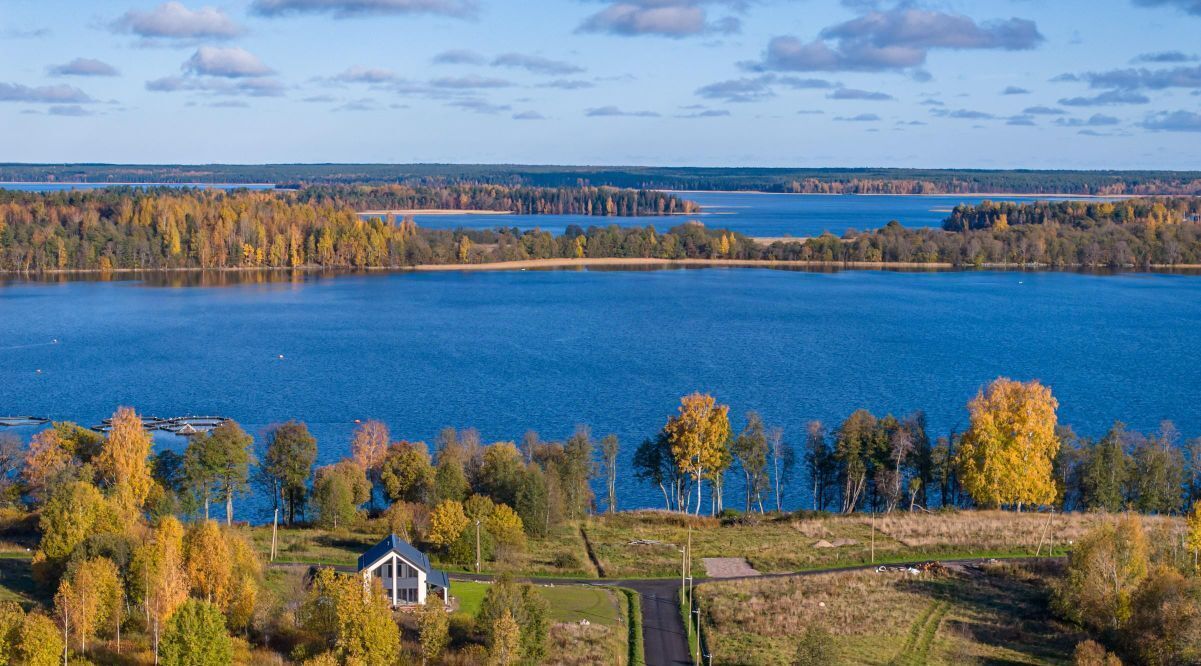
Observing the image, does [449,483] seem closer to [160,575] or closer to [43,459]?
[160,575]

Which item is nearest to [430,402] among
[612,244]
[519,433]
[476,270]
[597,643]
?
[519,433]

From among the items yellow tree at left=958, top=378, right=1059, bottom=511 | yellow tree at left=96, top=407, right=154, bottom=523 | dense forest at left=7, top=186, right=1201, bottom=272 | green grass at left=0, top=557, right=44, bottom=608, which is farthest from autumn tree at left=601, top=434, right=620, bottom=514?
dense forest at left=7, top=186, right=1201, bottom=272

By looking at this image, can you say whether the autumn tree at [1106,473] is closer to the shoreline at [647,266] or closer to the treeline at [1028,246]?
the shoreline at [647,266]

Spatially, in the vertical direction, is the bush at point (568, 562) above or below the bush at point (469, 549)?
below

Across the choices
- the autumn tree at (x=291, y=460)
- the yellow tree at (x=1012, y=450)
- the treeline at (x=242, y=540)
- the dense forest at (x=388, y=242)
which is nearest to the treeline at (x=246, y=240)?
the dense forest at (x=388, y=242)

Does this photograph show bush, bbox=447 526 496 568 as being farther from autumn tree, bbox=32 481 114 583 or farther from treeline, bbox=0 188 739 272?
treeline, bbox=0 188 739 272

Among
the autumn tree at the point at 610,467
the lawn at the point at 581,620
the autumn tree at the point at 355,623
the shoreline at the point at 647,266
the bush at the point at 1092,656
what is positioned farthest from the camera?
the shoreline at the point at 647,266

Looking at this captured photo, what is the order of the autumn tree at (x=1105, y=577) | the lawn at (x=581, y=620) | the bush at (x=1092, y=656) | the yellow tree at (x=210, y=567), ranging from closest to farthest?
the bush at (x=1092, y=656)
the lawn at (x=581, y=620)
the yellow tree at (x=210, y=567)
the autumn tree at (x=1105, y=577)

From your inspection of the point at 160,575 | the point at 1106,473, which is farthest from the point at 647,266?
the point at 160,575
